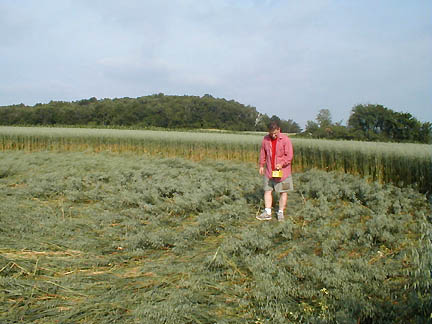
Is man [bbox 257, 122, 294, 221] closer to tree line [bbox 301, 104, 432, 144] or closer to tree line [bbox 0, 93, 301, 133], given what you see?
tree line [bbox 301, 104, 432, 144]

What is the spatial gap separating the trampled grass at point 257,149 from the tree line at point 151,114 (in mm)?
28931

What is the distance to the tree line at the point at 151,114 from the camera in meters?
47.2

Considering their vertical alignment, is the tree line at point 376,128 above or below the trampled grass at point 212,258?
above

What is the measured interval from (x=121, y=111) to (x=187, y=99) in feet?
34.7

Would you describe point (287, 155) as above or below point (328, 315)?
above

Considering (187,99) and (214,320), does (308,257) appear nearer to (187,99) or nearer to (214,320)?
(214,320)

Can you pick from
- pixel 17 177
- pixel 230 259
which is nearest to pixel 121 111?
pixel 17 177

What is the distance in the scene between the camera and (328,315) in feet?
8.29

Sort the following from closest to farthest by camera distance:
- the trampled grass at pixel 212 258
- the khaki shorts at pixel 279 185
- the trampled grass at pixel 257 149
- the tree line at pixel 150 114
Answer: the trampled grass at pixel 212 258 → the khaki shorts at pixel 279 185 → the trampled grass at pixel 257 149 → the tree line at pixel 150 114

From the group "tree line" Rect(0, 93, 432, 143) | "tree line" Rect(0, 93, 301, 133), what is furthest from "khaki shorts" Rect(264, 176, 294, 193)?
"tree line" Rect(0, 93, 301, 133)

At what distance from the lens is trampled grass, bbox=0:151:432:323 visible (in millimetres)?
2690

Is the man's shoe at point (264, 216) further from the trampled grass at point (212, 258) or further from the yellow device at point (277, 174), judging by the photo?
the yellow device at point (277, 174)

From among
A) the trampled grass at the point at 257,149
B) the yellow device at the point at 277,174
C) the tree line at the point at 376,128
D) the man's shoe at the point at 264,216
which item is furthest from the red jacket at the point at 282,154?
the tree line at the point at 376,128

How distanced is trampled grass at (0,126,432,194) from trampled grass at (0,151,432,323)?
1.12 meters
